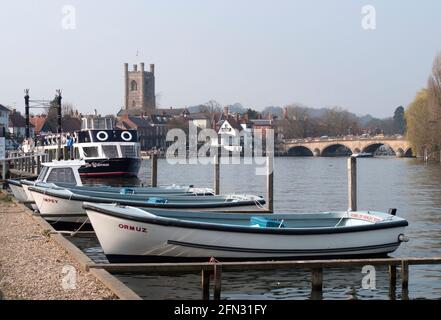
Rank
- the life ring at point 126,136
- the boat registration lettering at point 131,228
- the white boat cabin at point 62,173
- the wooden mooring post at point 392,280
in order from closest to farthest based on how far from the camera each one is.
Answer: the wooden mooring post at point 392,280, the boat registration lettering at point 131,228, the white boat cabin at point 62,173, the life ring at point 126,136

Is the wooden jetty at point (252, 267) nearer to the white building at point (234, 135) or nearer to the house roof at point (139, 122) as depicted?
the white building at point (234, 135)

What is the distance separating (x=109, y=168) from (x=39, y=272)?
39831mm

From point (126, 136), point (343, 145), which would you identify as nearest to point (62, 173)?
point (126, 136)

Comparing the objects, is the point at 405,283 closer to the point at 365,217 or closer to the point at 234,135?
the point at 365,217

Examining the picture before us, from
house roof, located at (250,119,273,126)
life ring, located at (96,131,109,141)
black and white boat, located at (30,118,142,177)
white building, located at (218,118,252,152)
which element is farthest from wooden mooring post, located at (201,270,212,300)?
house roof, located at (250,119,273,126)

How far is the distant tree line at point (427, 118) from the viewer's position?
284 ft

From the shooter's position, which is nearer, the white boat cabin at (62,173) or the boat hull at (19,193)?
the white boat cabin at (62,173)

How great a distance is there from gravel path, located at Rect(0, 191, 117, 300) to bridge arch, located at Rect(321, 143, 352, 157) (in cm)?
13714

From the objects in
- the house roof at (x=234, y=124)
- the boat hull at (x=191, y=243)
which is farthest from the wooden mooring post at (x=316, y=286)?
the house roof at (x=234, y=124)

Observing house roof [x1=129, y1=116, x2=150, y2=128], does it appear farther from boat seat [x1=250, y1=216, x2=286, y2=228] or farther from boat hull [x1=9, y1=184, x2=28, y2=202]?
boat seat [x1=250, y1=216, x2=286, y2=228]

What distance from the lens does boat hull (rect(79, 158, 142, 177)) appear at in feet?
169

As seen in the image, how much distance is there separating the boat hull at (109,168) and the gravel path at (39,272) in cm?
3284

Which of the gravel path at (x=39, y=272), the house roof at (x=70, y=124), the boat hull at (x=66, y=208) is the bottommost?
the gravel path at (x=39, y=272)
